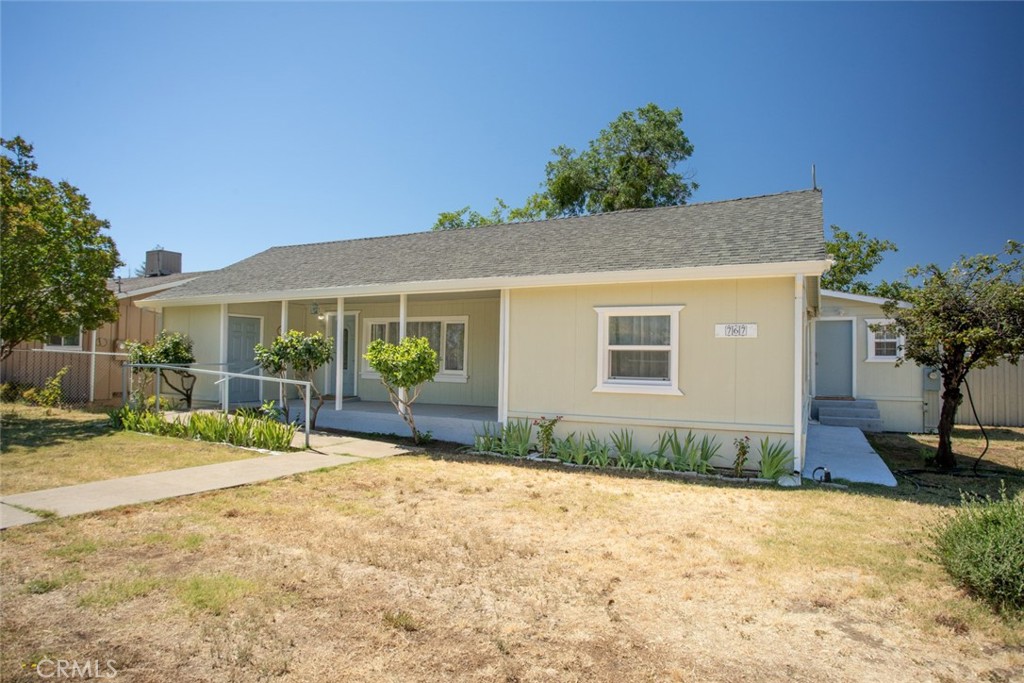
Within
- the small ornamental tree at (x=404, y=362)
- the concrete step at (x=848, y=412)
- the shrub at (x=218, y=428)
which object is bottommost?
the shrub at (x=218, y=428)

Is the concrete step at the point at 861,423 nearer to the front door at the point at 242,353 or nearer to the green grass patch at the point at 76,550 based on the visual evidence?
the green grass patch at the point at 76,550

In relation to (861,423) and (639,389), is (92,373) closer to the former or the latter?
(639,389)

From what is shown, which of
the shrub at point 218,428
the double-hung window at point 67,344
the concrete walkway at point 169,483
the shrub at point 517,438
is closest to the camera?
the concrete walkway at point 169,483

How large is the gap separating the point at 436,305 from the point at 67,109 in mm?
8537

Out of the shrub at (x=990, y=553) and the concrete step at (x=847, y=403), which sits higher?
the concrete step at (x=847, y=403)

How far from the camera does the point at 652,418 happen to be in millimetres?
9039

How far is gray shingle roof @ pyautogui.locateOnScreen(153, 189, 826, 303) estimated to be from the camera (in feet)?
29.3

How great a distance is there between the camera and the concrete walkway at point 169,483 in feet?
18.9

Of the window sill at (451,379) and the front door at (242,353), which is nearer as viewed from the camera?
the window sill at (451,379)

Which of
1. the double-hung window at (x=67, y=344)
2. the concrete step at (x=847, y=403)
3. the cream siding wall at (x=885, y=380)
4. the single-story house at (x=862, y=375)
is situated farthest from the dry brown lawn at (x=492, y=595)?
the double-hung window at (x=67, y=344)

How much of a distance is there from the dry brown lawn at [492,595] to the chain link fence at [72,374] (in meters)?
14.1

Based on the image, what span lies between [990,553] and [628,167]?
84.6 ft

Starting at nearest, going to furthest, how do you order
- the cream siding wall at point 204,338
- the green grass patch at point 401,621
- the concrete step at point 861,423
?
the green grass patch at point 401,621, the concrete step at point 861,423, the cream siding wall at point 204,338

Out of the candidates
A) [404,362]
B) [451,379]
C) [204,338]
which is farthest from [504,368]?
[204,338]
